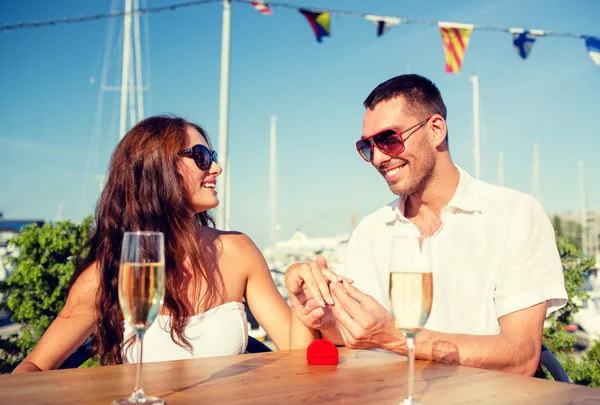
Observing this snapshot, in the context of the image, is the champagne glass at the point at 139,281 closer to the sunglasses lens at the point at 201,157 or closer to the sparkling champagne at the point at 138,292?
the sparkling champagne at the point at 138,292

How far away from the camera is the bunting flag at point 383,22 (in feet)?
28.3

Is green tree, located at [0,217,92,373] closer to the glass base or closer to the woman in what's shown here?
the woman

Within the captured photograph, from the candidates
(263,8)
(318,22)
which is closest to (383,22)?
(318,22)

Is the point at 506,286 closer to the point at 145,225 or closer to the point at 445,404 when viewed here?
the point at 445,404

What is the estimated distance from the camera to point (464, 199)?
2.80m

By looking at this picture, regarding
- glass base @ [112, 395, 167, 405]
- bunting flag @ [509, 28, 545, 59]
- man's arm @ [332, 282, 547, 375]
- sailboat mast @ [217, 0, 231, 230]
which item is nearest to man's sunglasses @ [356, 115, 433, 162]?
man's arm @ [332, 282, 547, 375]

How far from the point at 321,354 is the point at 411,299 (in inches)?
22.3

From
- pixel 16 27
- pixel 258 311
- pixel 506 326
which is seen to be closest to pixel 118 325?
pixel 258 311

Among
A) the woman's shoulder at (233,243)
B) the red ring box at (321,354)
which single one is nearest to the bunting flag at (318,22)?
A: the woman's shoulder at (233,243)

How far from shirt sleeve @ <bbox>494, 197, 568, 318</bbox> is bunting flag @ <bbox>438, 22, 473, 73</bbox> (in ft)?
21.4

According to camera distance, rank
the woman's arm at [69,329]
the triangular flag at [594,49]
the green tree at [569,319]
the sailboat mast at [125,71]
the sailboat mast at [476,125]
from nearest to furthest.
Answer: the woman's arm at [69,329] → the green tree at [569,319] → the triangular flag at [594,49] → the sailboat mast at [125,71] → the sailboat mast at [476,125]

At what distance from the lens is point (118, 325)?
259 cm

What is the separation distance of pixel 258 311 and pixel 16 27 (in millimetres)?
7941

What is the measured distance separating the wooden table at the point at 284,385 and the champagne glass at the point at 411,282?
0.64ft
